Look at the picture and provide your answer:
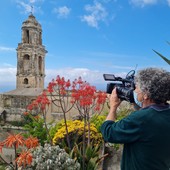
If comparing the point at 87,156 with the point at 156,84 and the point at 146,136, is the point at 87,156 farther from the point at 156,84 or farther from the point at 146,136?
the point at 156,84

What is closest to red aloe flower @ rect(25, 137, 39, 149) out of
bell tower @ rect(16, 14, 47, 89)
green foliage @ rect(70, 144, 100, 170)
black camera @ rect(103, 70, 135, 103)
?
green foliage @ rect(70, 144, 100, 170)

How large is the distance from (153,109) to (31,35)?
30012 mm

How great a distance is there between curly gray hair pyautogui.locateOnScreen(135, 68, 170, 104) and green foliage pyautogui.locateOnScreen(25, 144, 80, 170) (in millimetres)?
1629

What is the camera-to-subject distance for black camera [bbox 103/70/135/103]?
5.66ft

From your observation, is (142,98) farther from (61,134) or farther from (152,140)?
(61,134)

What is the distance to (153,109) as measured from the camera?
1.55 meters

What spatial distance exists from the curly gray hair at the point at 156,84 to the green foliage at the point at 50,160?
1629 millimetres

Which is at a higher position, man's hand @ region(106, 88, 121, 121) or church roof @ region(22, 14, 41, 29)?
church roof @ region(22, 14, 41, 29)

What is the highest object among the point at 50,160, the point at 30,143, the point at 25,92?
the point at 25,92

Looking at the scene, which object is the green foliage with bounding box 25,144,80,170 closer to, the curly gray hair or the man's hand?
the man's hand

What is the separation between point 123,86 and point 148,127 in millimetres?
462

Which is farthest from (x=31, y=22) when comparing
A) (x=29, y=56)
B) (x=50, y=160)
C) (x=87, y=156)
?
(x=50, y=160)

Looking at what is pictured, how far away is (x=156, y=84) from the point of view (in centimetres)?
154

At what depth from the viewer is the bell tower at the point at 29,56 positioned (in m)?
30.2
